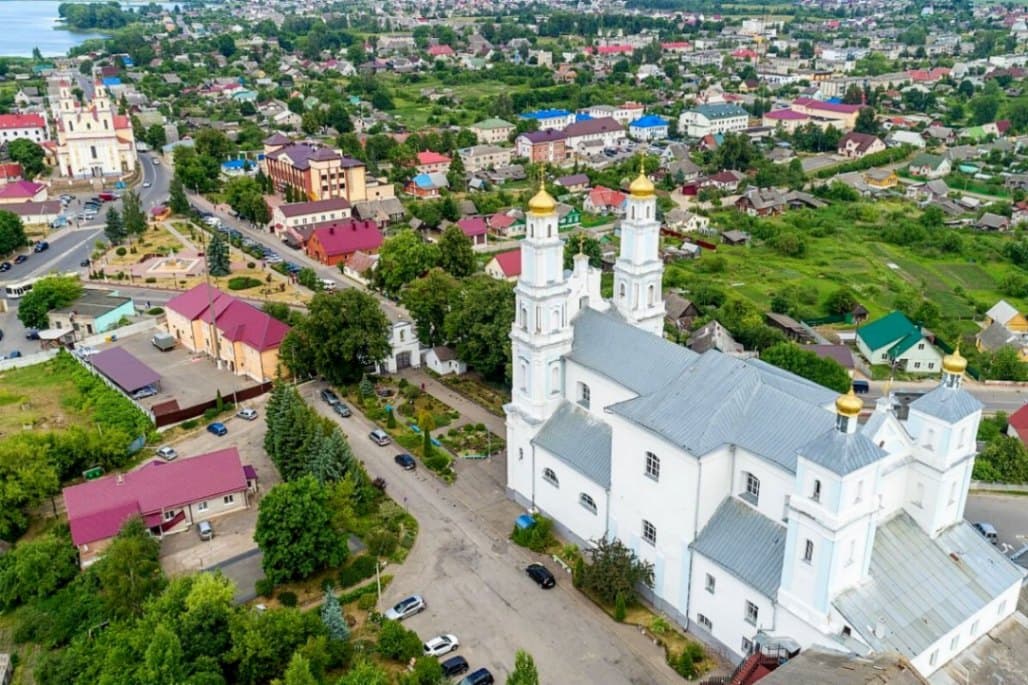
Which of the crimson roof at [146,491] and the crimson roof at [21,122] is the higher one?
the crimson roof at [21,122]

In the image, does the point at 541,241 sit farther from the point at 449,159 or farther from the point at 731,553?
the point at 449,159

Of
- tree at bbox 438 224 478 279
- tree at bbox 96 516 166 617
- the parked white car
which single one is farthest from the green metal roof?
tree at bbox 96 516 166 617

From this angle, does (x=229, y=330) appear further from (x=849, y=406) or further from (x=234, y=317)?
(x=849, y=406)

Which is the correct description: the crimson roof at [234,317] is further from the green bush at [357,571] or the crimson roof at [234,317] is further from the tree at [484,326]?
the green bush at [357,571]

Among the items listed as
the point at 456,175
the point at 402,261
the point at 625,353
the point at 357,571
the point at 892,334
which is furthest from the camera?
the point at 456,175

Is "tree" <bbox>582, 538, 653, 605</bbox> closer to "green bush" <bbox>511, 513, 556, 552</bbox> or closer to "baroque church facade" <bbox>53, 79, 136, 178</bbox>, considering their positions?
"green bush" <bbox>511, 513, 556, 552</bbox>

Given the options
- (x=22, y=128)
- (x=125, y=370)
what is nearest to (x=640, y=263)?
(x=125, y=370)

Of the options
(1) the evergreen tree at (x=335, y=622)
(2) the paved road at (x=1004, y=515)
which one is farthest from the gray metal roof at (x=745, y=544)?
(2) the paved road at (x=1004, y=515)
